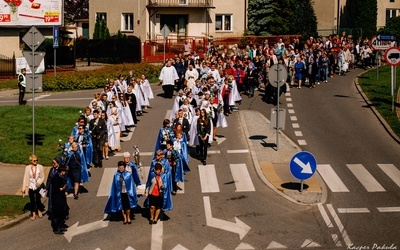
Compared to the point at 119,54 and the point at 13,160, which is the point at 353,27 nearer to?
the point at 119,54

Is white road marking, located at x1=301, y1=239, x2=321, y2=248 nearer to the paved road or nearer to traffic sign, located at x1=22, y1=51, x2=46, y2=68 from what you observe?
the paved road

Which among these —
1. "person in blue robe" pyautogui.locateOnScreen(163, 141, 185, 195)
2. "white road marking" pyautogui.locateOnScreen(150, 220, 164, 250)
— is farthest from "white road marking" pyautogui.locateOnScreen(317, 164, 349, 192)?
"white road marking" pyautogui.locateOnScreen(150, 220, 164, 250)

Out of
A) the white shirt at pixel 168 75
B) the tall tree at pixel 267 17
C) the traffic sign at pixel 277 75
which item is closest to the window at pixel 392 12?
the tall tree at pixel 267 17

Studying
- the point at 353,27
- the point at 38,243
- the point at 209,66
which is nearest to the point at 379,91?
the point at 209,66

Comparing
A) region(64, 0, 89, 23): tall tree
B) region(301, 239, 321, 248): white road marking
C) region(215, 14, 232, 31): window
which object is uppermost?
region(64, 0, 89, 23): tall tree

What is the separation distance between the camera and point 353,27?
66.9 metres

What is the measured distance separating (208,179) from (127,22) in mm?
39246

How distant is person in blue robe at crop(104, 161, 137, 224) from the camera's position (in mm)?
19234

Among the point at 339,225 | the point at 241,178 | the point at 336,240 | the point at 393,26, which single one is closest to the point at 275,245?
the point at 336,240

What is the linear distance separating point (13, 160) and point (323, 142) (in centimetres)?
1058

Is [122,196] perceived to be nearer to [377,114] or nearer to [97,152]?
[97,152]

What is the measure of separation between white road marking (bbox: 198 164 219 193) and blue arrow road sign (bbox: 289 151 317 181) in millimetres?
2389

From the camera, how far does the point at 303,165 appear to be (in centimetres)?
2119

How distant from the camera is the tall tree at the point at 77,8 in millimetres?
86375
